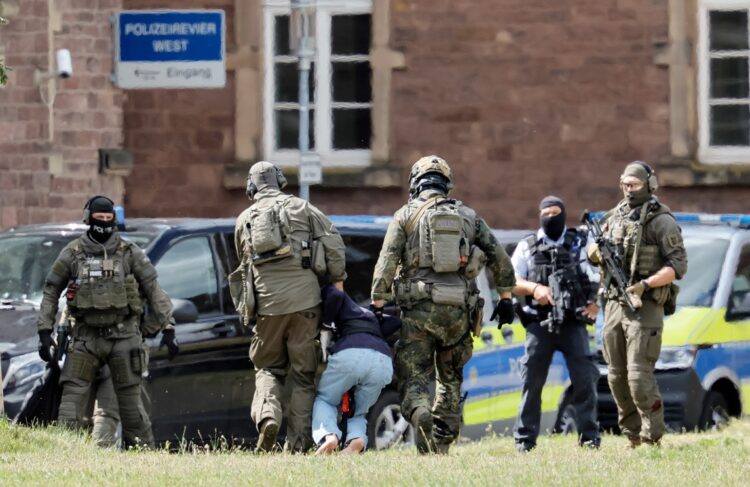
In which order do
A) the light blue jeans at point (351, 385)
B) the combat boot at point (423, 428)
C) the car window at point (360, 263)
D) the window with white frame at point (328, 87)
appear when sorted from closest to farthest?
the combat boot at point (423, 428)
the light blue jeans at point (351, 385)
the car window at point (360, 263)
the window with white frame at point (328, 87)

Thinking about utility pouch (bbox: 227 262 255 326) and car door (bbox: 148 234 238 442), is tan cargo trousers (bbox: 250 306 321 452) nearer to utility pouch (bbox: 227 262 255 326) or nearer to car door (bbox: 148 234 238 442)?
utility pouch (bbox: 227 262 255 326)

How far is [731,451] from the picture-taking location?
36.7ft

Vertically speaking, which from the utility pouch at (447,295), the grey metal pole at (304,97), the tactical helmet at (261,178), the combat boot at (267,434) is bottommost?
the combat boot at (267,434)

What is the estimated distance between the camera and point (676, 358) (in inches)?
533

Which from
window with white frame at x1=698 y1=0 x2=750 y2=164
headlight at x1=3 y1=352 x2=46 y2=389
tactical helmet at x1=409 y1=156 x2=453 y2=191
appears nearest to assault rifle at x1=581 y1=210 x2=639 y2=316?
tactical helmet at x1=409 y1=156 x2=453 y2=191

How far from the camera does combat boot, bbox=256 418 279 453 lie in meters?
10.6

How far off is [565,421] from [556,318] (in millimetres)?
2283

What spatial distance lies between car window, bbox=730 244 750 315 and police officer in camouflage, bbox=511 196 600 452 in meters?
2.42

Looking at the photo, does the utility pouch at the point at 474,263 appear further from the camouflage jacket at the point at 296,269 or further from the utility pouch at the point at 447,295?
the camouflage jacket at the point at 296,269

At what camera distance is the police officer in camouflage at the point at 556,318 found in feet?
38.4

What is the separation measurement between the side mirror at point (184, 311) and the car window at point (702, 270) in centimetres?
→ 410

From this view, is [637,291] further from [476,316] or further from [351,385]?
[351,385]

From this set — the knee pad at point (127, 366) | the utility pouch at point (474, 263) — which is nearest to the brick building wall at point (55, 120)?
the knee pad at point (127, 366)

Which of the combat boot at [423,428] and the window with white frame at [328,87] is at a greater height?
the window with white frame at [328,87]
